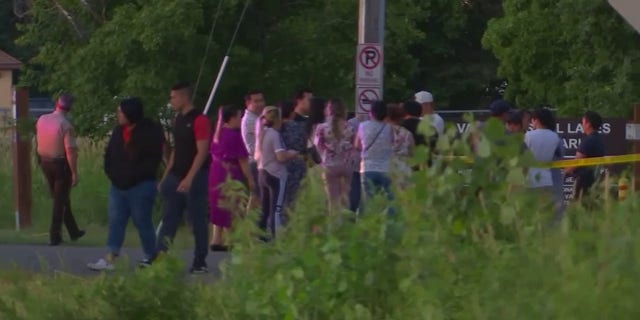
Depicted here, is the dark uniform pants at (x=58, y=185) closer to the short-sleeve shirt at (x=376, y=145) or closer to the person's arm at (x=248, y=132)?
the person's arm at (x=248, y=132)

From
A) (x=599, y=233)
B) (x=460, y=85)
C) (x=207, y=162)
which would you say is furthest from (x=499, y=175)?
(x=460, y=85)

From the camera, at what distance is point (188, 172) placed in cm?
1206

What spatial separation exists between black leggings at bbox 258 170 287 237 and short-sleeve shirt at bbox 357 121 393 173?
995 mm

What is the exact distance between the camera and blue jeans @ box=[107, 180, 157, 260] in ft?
39.7

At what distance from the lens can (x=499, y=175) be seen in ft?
22.0

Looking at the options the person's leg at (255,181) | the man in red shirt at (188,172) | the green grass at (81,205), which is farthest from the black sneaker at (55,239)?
the man in red shirt at (188,172)

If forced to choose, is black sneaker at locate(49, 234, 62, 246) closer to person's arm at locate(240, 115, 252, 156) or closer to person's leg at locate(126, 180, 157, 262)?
person's arm at locate(240, 115, 252, 156)

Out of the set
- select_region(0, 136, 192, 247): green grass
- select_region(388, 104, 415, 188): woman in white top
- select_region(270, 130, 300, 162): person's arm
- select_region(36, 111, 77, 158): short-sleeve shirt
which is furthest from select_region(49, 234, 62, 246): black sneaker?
Result: select_region(388, 104, 415, 188): woman in white top

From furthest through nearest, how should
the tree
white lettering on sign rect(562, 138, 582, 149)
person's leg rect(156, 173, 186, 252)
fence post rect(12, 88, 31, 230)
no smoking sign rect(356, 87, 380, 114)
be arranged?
1. the tree
2. white lettering on sign rect(562, 138, 582, 149)
3. fence post rect(12, 88, 31, 230)
4. no smoking sign rect(356, 87, 380, 114)
5. person's leg rect(156, 173, 186, 252)

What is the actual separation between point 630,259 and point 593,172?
9.93m

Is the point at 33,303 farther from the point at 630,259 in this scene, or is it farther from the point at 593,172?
the point at 593,172

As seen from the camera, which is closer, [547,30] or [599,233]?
[599,233]

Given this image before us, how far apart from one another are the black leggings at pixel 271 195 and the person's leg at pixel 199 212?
1569 mm

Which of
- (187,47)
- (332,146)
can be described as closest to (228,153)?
(332,146)
